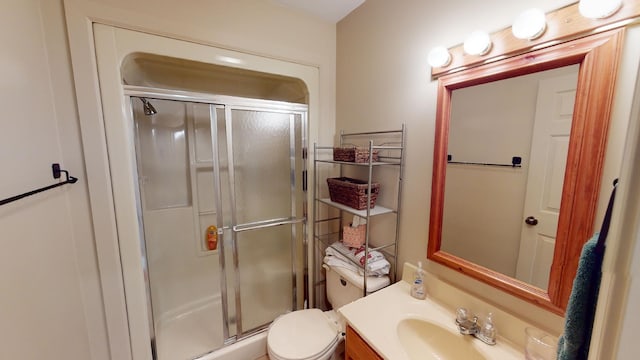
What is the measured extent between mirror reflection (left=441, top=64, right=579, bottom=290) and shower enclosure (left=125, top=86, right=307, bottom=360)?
3.51 ft

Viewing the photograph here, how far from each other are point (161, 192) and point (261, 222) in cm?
91

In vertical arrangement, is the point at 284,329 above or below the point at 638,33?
below

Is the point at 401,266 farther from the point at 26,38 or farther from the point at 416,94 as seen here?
the point at 26,38

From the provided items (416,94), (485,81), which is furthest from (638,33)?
(416,94)

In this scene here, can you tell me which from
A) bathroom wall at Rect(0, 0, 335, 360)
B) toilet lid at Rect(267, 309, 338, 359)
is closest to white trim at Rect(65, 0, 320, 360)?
bathroom wall at Rect(0, 0, 335, 360)

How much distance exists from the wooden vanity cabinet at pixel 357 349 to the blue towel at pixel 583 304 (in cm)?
81

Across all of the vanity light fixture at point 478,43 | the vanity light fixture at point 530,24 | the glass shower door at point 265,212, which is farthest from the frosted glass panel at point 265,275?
the vanity light fixture at point 530,24

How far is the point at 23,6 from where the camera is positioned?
38.7 inches

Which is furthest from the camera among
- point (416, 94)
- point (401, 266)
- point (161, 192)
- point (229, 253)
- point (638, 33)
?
A: point (161, 192)

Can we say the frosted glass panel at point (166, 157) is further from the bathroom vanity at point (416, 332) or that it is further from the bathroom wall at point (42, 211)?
the bathroom vanity at point (416, 332)

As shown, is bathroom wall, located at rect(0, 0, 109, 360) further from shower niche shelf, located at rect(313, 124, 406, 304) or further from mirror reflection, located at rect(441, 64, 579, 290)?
mirror reflection, located at rect(441, 64, 579, 290)

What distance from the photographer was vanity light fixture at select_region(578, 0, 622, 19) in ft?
2.31

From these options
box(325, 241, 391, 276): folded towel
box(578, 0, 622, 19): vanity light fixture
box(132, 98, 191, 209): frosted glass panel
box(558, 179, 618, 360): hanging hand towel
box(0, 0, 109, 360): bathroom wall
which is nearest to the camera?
box(558, 179, 618, 360): hanging hand towel

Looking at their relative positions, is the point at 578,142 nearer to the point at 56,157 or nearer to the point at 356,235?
the point at 356,235
